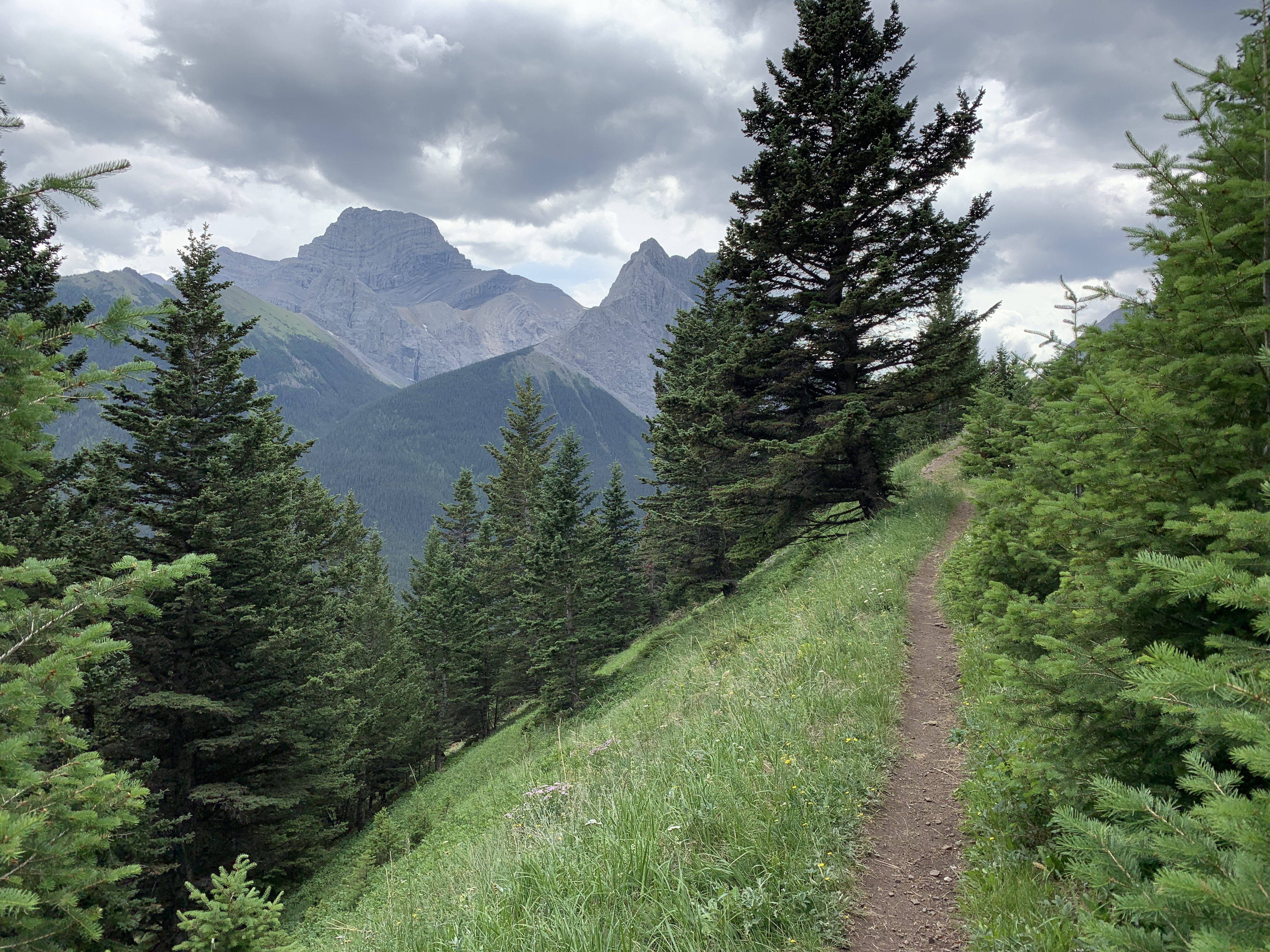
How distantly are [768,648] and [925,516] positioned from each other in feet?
27.1

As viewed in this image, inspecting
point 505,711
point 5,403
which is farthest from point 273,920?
point 505,711

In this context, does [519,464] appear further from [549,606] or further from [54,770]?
[54,770]

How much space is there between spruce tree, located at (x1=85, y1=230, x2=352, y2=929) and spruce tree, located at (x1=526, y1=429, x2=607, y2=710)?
939 centimetres

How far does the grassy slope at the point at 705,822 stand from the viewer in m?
3.50

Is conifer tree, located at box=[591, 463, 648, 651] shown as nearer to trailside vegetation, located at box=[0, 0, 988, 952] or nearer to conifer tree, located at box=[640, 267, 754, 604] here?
trailside vegetation, located at box=[0, 0, 988, 952]

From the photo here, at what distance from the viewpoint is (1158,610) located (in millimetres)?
3488

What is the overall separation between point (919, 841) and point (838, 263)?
14399mm

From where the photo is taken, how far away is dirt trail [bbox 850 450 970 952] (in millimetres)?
3525

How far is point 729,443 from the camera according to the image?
16.2 meters

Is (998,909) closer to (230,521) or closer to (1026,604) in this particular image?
(1026,604)

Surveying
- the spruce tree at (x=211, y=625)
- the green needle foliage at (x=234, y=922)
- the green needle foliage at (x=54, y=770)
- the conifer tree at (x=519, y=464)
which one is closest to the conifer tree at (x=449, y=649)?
the conifer tree at (x=519, y=464)

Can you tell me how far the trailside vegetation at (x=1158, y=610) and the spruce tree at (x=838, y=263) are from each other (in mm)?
9853

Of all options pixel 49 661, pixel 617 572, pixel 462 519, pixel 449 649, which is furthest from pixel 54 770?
pixel 462 519

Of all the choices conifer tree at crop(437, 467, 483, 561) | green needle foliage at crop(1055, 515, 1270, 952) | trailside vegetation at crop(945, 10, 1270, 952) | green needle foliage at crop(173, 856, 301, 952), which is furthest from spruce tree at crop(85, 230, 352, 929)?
conifer tree at crop(437, 467, 483, 561)
